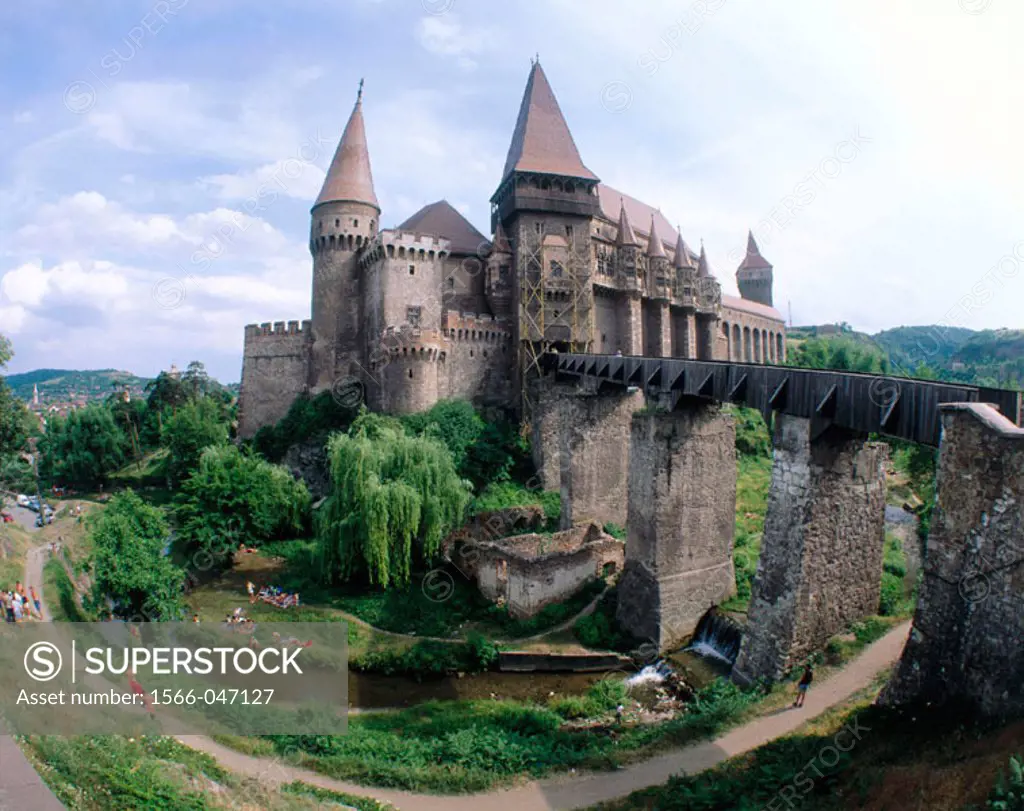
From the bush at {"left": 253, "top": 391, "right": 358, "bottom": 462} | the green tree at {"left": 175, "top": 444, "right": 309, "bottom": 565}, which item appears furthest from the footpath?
the bush at {"left": 253, "top": 391, "right": 358, "bottom": 462}

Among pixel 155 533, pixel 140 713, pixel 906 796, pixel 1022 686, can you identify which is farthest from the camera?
pixel 155 533

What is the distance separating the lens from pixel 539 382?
31.4 metres

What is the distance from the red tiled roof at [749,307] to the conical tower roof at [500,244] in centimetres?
2637

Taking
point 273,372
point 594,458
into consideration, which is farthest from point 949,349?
point 273,372

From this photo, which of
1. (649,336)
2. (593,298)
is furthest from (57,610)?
(649,336)

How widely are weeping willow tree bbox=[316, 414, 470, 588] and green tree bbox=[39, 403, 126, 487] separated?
90.7 ft

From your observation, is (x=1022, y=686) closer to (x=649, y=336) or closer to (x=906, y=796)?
(x=906, y=796)

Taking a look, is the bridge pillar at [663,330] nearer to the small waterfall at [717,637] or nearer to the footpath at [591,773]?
the small waterfall at [717,637]

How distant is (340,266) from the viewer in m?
35.1

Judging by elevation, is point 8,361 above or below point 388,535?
above

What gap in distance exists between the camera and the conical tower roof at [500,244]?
110 ft

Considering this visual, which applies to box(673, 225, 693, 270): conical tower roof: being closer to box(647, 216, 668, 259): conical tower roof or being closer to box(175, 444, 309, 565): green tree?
box(647, 216, 668, 259): conical tower roof

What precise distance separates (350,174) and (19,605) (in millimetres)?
26816

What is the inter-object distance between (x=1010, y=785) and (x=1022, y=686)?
2382mm
